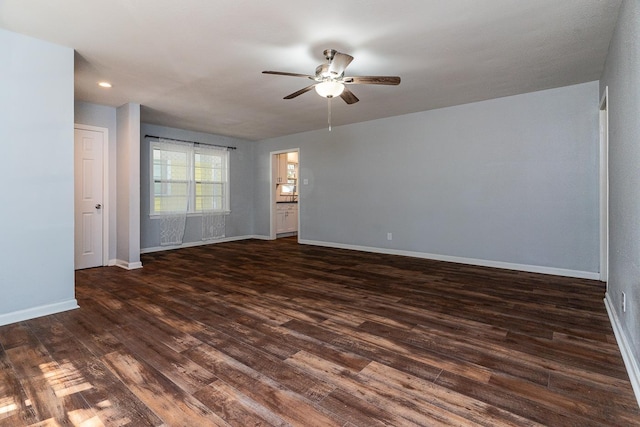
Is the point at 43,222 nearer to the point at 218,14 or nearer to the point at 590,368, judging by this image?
the point at 218,14

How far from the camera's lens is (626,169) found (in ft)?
7.11

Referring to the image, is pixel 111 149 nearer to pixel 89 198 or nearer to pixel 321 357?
pixel 89 198

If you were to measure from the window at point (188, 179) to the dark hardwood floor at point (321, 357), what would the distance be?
2.83 metres

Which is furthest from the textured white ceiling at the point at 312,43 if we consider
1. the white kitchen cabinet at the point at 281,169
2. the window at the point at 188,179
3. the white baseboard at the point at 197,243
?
the white kitchen cabinet at the point at 281,169

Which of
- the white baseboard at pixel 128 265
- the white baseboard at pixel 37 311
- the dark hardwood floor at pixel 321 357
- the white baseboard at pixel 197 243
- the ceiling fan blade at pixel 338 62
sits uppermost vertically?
the ceiling fan blade at pixel 338 62

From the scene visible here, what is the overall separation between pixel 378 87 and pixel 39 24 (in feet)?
10.9

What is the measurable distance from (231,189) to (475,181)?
17.0 feet

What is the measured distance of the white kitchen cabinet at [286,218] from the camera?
820cm

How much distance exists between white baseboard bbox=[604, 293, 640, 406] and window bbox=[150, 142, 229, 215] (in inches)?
257

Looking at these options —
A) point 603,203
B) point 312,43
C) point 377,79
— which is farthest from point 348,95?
point 603,203

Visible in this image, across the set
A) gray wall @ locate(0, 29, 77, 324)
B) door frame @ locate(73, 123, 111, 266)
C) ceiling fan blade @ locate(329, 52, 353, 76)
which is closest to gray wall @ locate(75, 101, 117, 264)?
door frame @ locate(73, 123, 111, 266)

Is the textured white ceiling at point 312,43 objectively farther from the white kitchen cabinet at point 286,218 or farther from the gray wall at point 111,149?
the white kitchen cabinet at point 286,218

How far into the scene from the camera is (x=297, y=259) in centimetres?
534

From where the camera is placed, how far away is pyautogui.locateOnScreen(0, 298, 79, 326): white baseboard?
2.64 m
